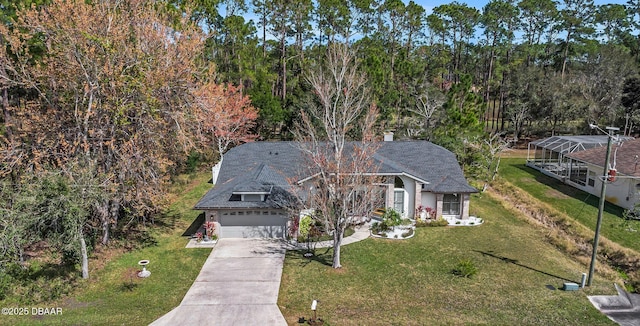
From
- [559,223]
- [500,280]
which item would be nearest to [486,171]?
[559,223]

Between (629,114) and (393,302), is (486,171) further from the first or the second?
(629,114)

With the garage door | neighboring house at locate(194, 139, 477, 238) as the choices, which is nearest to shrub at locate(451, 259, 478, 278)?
neighboring house at locate(194, 139, 477, 238)

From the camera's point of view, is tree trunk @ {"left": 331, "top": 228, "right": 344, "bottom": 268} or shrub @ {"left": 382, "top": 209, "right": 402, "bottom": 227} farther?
shrub @ {"left": 382, "top": 209, "right": 402, "bottom": 227}

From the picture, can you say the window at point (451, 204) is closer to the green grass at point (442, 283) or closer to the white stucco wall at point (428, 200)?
the white stucco wall at point (428, 200)

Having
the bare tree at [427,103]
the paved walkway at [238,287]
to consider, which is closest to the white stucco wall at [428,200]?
the paved walkway at [238,287]

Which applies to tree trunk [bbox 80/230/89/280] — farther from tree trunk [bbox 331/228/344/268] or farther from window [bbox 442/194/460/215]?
window [bbox 442/194/460/215]

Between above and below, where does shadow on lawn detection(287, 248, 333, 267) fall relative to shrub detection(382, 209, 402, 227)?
below

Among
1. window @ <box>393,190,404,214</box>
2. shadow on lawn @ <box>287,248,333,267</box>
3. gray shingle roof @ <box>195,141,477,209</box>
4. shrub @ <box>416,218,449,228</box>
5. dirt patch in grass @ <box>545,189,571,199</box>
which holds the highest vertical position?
gray shingle roof @ <box>195,141,477,209</box>
